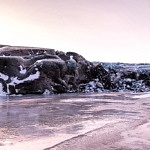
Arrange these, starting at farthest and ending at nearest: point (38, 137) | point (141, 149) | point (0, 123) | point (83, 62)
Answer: point (83, 62) → point (0, 123) → point (38, 137) → point (141, 149)

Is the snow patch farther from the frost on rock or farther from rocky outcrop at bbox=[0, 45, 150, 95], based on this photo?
the frost on rock

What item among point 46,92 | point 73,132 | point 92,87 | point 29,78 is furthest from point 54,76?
point 73,132

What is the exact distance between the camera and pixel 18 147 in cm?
573

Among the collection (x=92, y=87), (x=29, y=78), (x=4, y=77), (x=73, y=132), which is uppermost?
(x=4, y=77)

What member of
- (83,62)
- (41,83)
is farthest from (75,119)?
(83,62)

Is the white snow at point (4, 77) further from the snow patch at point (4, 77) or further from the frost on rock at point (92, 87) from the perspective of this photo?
the frost on rock at point (92, 87)

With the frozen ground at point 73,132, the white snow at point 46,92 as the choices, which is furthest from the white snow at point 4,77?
the frozen ground at point 73,132

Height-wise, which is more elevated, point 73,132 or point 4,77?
point 4,77

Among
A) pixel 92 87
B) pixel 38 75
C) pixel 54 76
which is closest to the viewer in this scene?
pixel 38 75

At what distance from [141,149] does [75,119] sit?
144 inches

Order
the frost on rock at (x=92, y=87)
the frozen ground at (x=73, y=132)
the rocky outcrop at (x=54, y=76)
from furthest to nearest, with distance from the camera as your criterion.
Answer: the frost on rock at (x=92, y=87)
the rocky outcrop at (x=54, y=76)
the frozen ground at (x=73, y=132)

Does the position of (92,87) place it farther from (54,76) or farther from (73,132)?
(73,132)

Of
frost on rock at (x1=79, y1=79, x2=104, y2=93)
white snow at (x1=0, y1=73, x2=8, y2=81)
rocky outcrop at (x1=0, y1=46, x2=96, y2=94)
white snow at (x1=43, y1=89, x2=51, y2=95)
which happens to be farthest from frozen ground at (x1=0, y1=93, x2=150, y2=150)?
frost on rock at (x1=79, y1=79, x2=104, y2=93)

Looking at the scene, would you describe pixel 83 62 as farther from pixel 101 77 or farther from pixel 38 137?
pixel 38 137
